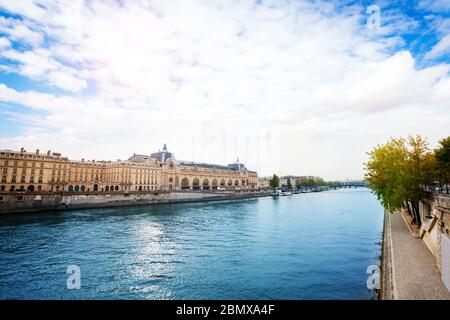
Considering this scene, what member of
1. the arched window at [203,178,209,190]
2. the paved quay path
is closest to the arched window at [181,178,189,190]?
the arched window at [203,178,209,190]

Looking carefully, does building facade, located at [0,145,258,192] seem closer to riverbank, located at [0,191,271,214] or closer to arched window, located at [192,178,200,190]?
arched window, located at [192,178,200,190]

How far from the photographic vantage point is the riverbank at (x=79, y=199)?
2009 inches

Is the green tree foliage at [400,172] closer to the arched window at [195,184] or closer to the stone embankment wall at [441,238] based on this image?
the stone embankment wall at [441,238]

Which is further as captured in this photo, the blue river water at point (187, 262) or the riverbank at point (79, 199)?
the riverbank at point (79, 199)

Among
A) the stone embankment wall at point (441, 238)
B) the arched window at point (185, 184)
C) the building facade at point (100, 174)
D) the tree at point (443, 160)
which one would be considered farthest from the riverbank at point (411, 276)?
the arched window at point (185, 184)

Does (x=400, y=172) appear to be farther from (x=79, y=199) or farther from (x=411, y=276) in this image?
(x=79, y=199)

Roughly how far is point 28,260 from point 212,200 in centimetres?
8140

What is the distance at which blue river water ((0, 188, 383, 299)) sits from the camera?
52.0 feet

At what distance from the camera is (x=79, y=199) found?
62531mm

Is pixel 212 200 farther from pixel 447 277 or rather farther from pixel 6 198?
pixel 447 277

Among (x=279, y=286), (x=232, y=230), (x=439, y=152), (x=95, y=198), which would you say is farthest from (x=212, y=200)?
(x=279, y=286)

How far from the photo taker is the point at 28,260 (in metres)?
21.2

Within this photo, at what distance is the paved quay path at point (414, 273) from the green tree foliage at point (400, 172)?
743 cm
